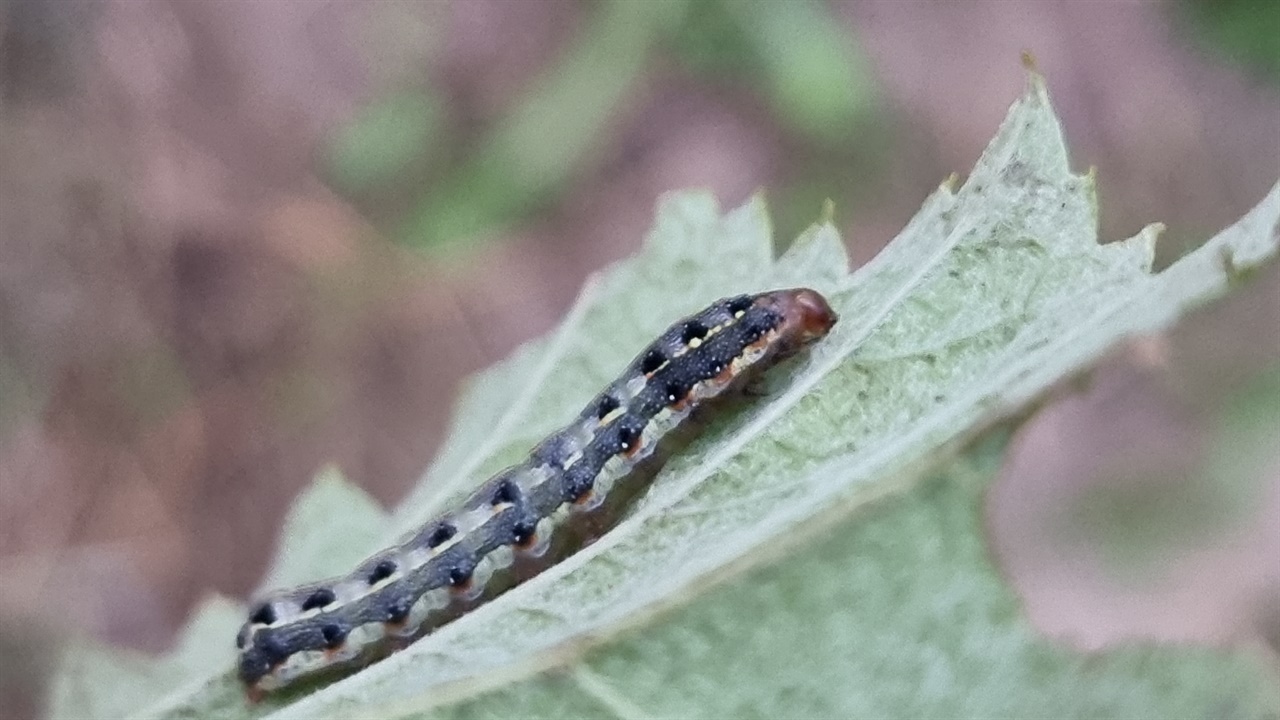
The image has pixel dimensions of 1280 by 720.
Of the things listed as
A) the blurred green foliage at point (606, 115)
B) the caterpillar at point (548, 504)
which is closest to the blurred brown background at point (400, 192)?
the blurred green foliage at point (606, 115)

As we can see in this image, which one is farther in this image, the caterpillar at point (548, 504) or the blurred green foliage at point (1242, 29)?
the blurred green foliage at point (1242, 29)

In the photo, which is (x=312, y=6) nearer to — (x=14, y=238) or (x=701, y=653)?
(x=14, y=238)

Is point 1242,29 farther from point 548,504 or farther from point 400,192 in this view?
point 548,504

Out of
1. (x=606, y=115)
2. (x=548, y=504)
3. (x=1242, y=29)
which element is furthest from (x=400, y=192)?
(x=1242, y=29)

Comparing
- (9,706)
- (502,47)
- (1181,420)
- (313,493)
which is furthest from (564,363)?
(9,706)

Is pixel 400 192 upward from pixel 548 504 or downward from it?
upward

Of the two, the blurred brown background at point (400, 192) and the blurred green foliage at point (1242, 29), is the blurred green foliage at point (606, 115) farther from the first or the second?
the blurred green foliage at point (1242, 29)
